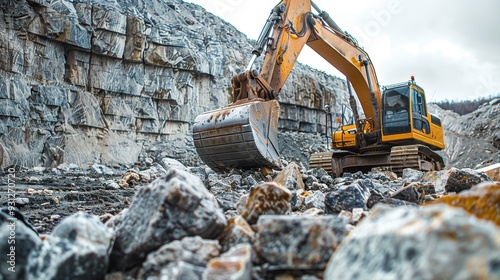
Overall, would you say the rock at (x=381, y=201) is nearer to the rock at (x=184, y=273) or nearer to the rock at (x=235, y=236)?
the rock at (x=235, y=236)

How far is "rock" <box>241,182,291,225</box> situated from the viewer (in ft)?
5.46

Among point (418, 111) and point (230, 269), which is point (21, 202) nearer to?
point (230, 269)

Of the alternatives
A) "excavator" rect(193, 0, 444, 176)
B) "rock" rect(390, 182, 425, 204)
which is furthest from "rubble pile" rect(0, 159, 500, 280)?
"excavator" rect(193, 0, 444, 176)

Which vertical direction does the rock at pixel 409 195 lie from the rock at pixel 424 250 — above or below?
above

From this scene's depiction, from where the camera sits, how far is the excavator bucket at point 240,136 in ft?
15.7

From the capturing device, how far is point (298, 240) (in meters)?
1.11

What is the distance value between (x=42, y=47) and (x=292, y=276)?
16.0 metres

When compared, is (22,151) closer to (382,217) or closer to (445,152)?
(382,217)

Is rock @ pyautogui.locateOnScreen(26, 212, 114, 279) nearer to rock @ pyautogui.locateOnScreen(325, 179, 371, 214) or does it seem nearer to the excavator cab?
rock @ pyautogui.locateOnScreen(325, 179, 371, 214)

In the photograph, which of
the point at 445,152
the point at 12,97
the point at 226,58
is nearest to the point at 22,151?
the point at 12,97

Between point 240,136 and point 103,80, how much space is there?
42.5 ft

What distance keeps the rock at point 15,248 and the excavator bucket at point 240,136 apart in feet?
11.9

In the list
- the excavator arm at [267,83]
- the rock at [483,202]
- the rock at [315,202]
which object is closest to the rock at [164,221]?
the rock at [483,202]

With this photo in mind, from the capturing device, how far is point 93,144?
14.7 metres
